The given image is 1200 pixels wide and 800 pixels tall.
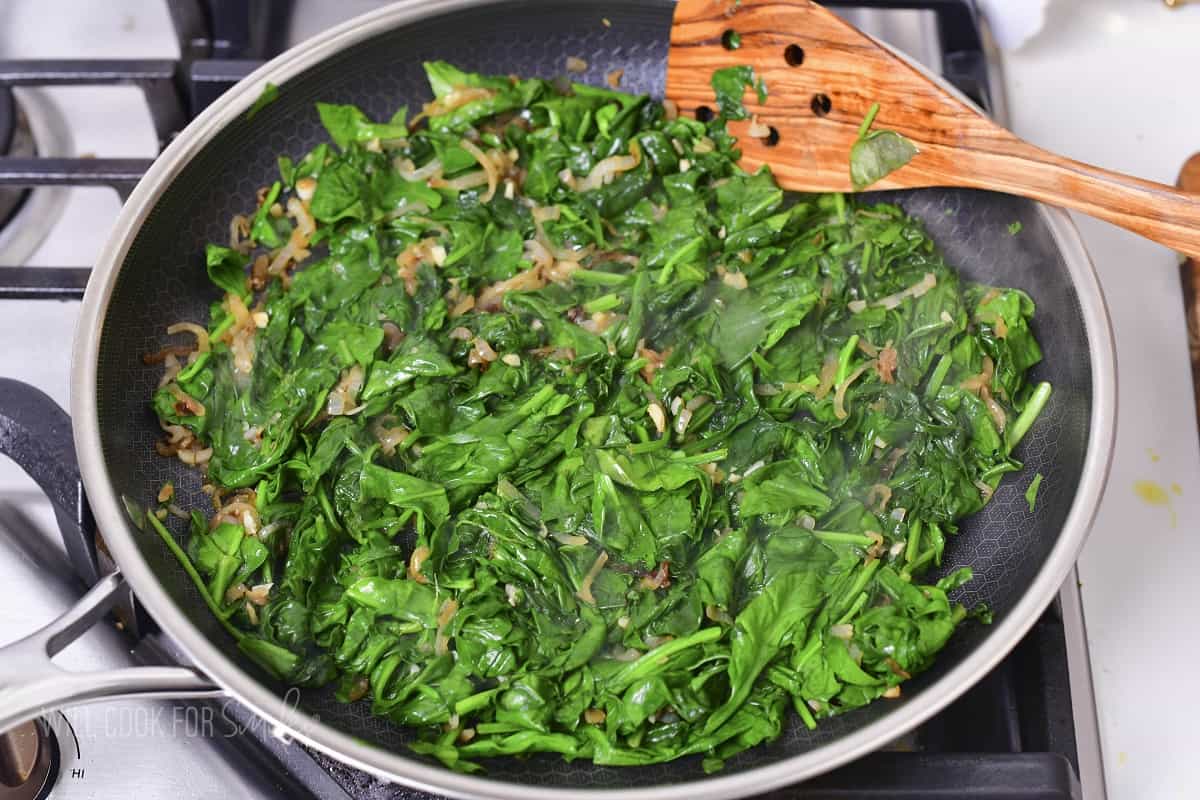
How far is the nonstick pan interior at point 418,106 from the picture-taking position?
1750mm

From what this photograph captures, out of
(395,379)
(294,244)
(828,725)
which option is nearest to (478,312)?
(395,379)

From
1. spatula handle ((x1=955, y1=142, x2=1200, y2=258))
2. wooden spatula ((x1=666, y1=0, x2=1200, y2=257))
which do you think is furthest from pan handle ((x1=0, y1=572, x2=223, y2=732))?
spatula handle ((x1=955, y1=142, x2=1200, y2=258))

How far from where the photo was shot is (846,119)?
6.74 feet

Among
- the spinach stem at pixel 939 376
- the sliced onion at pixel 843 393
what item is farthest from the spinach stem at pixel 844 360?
the spinach stem at pixel 939 376

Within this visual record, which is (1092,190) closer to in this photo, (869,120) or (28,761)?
(869,120)

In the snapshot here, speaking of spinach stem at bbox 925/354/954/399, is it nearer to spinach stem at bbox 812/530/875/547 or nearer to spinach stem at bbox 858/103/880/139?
spinach stem at bbox 812/530/875/547

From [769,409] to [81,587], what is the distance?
140 cm

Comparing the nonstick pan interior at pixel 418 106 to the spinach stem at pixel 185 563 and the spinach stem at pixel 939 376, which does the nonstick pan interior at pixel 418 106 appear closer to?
the spinach stem at pixel 185 563

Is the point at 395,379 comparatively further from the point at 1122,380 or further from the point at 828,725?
the point at 1122,380

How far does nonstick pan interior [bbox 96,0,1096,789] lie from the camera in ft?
5.74

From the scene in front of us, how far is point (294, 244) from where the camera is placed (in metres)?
2.17

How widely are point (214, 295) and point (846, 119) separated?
1.42 metres

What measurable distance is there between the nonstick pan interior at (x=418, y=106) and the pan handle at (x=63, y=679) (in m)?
0.17

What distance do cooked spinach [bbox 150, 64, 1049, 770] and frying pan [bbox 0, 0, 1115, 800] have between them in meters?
0.05
